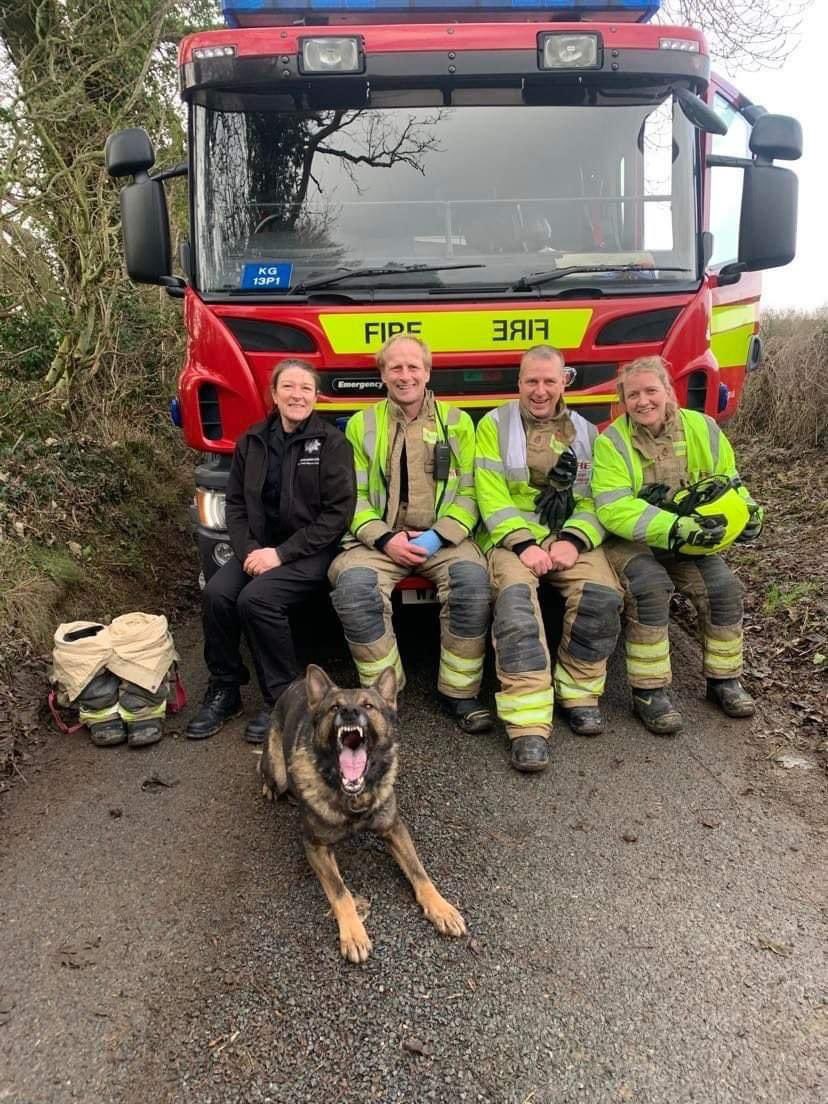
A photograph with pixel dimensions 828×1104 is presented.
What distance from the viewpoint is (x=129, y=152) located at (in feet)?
12.9

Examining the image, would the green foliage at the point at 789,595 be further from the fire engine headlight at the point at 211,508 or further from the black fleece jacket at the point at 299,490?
the fire engine headlight at the point at 211,508

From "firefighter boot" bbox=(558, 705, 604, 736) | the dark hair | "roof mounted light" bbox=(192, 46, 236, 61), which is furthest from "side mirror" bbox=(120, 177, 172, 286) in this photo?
"firefighter boot" bbox=(558, 705, 604, 736)

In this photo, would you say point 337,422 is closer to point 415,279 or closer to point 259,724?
point 415,279

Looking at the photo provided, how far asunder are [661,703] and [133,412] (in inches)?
263

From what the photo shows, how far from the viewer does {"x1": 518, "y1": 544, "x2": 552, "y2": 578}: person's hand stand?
12.8ft

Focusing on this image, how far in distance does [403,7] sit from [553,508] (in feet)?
9.00

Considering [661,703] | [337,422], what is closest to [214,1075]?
[661,703]

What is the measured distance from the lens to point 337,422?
4.18 meters

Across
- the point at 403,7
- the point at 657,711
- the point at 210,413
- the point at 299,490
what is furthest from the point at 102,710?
the point at 403,7

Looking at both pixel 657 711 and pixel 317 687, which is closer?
pixel 317 687

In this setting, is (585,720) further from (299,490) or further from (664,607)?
(299,490)

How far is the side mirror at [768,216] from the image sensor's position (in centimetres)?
398

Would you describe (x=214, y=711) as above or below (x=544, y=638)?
below

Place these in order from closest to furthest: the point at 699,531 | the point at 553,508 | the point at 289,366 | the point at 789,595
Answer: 1. the point at 699,531
2. the point at 289,366
3. the point at 553,508
4. the point at 789,595
